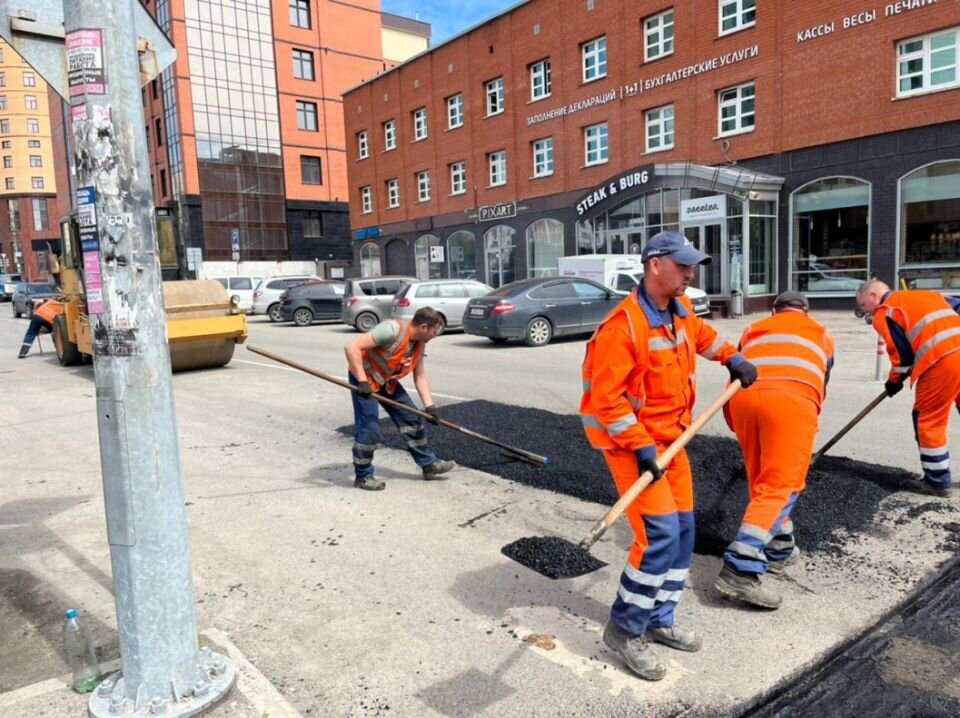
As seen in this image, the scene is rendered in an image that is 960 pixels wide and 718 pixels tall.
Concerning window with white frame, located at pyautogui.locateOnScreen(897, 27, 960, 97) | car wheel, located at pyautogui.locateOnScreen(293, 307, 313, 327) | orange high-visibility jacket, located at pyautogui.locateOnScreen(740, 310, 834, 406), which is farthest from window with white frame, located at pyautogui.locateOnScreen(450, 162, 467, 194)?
orange high-visibility jacket, located at pyautogui.locateOnScreen(740, 310, 834, 406)

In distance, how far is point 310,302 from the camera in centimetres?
2258

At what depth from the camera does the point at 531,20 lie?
27.9 metres

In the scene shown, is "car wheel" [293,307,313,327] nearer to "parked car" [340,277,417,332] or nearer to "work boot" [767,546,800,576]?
"parked car" [340,277,417,332]

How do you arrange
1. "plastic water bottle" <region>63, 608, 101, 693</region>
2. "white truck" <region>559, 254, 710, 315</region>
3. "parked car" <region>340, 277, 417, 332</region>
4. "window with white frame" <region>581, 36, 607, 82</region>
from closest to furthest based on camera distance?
"plastic water bottle" <region>63, 608, 101, 693</region>
"white truck" <region>559, 254, 710, 315</region>
"parked car" <region>340, 277, 417, 332</region>
"window with white frame" <region>581, 36, 607, 82</region>

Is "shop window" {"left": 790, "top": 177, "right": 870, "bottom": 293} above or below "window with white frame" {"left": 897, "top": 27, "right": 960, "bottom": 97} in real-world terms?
below

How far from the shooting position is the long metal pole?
7.48 ft

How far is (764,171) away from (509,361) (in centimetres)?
1299

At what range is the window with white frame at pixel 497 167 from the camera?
1187 inches

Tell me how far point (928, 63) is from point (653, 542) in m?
19.9

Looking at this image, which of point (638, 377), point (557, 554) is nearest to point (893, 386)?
point (557, 554)

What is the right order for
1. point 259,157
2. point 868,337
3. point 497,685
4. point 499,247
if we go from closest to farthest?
point 497,685 < point 868,337 < point 499,247 < point 259,157

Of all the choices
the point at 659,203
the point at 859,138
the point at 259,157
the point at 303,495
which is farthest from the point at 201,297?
the point at 259,157

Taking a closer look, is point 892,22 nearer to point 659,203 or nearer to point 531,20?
point 659,203

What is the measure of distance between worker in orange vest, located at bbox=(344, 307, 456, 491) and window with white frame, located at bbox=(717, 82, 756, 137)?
1947 centimetres
